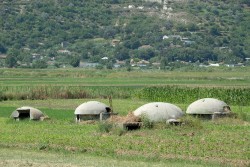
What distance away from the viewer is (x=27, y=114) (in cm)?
4444

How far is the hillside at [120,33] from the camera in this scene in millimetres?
167125

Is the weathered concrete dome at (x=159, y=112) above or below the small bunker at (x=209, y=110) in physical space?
above

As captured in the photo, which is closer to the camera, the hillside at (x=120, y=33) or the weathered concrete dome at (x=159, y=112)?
the weathered concrete dome at (x=159, y=112)

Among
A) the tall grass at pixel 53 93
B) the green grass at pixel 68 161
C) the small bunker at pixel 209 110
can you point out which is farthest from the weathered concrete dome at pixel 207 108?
the tall grass at pixel 53 93

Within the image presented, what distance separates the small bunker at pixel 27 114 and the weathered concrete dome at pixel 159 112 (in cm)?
707

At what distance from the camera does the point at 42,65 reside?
138 m

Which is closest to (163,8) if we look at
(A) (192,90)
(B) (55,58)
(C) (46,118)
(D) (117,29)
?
(D) (117,29)

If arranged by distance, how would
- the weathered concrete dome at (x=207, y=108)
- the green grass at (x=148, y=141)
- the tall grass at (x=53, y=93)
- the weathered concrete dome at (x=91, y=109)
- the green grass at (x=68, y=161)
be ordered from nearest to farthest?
1. the green grass at (x=68, y=161)
2. the green grass at (x=148, y=141)
3. the weathered concrete dome at (x=207, y=108)
4. the weathered concrete dome at (x=91, y=109)
5. the tall grass at (x=53, y=93)

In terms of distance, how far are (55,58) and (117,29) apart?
80.5 ft

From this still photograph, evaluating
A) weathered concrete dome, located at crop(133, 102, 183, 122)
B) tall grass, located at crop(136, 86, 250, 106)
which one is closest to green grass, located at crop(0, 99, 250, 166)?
weathered concrete dome, located at crop(133, 102, 183, 122)

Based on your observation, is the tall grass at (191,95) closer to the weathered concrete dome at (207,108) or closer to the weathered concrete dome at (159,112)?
the weathered concrete dome at (207,108)

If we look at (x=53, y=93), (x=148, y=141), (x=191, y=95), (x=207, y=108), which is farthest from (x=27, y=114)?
(x=191, y=95)

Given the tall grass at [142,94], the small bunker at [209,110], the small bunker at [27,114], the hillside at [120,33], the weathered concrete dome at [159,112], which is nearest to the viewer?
the weathered concrete dome at [159,112]

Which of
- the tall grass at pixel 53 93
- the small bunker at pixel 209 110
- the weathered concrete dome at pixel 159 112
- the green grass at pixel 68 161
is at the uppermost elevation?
the weathered concrete dome at pixel 159 112
